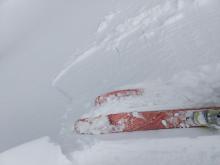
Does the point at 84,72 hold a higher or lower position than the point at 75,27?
lower

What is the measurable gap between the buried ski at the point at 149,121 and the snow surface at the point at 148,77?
0.04 metres

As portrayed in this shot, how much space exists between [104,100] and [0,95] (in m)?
1.06

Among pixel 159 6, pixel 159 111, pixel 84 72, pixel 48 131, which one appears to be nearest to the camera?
Result: pixel 159 111

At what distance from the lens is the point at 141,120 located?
6.55ft

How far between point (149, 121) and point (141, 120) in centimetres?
5

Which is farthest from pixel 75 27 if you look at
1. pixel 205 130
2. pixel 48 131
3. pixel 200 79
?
pixel 205 130

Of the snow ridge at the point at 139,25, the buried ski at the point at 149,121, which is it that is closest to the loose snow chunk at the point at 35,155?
the buried ski at the point at 149,121

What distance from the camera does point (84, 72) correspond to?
107 inches

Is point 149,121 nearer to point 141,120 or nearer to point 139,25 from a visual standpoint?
point 141,120

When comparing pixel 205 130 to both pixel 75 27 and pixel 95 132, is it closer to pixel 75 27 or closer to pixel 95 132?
pixel 95 132

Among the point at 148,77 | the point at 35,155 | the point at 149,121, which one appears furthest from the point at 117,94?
the point at 35,155

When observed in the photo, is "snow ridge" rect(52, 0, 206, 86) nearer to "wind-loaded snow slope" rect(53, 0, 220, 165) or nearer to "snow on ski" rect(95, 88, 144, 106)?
"wind-loaded snow slope" rect(53, 0, 220, 165)

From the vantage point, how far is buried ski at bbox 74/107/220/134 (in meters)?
1.82

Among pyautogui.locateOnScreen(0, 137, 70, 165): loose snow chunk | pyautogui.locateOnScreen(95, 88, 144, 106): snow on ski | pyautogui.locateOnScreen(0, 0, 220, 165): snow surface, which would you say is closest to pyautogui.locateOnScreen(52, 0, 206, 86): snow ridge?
pyautogui.locateOnScreen(0, 0, 220, 165): snow surface
